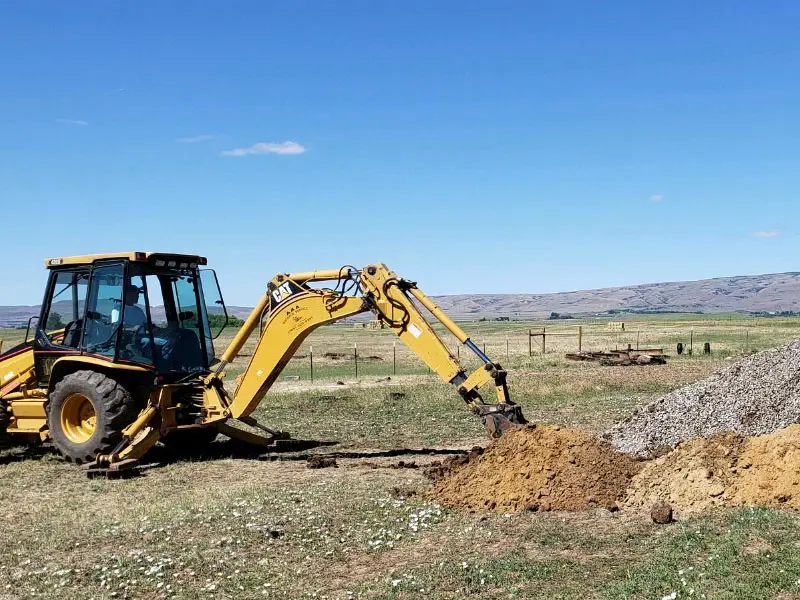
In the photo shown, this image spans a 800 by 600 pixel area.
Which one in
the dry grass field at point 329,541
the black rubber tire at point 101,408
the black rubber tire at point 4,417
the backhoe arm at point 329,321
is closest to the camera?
the dry grass field at point 329,541

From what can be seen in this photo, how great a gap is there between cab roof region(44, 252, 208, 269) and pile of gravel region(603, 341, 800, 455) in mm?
7964

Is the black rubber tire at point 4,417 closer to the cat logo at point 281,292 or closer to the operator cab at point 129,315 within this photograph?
the operator cab at point 129,315

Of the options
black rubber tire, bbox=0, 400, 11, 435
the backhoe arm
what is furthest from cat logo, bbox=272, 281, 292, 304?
black rubber tire, bbox=0, 400, 11, 435

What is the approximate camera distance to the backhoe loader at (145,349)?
14.1m

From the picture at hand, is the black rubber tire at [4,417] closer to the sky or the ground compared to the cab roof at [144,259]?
closer to the ground

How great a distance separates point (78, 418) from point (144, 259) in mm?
2988

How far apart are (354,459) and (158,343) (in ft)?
12.6

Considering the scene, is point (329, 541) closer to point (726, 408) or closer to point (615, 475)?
point (615, 475)

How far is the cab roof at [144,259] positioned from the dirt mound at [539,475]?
6224 millimetres

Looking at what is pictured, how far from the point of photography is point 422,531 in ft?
32.3

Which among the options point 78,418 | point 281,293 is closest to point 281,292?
point 281,293

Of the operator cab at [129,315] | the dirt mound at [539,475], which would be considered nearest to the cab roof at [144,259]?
the operator cab at [129,315]

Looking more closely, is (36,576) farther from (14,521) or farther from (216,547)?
(14,521)

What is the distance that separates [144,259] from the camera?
14625mm
